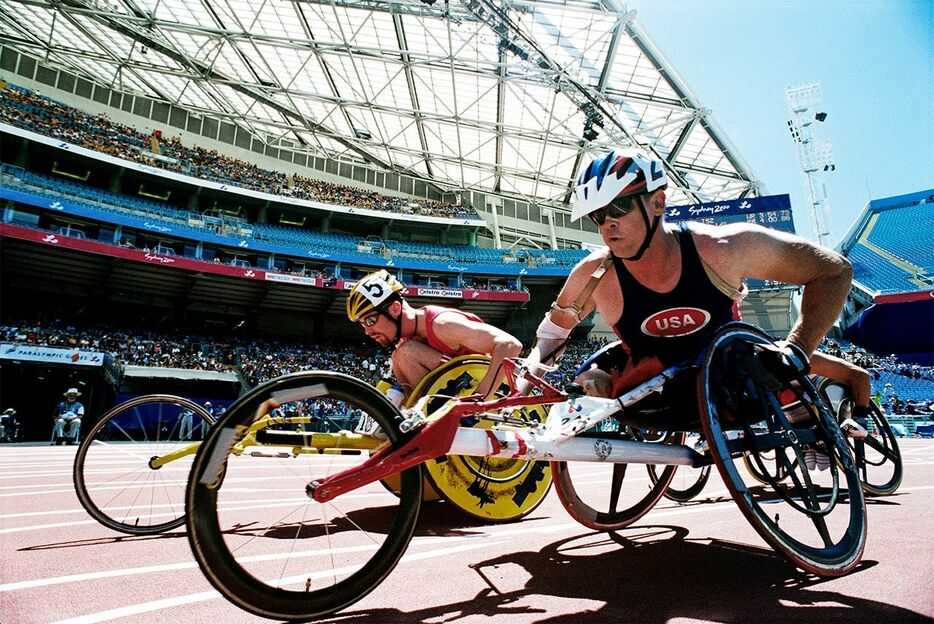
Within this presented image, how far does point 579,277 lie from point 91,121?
3849 centimetres

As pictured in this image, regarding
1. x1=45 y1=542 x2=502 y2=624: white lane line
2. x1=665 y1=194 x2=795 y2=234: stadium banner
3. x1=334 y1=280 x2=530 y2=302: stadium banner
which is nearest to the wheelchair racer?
x1=45 y1=542 x2=502 y2=624: white lane line

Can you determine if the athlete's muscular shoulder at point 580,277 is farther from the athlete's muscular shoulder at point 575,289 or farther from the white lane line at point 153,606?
the white lane line at point 153,606

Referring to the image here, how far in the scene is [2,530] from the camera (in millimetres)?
2973

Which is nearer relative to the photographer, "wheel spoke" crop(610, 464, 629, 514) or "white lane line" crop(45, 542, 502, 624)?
"white lane line" crop(45, 542, 502, 624)

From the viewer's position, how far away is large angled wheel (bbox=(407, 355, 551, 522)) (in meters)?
3.23

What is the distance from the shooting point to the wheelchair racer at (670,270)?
2.18 meters

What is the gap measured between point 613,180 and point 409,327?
2055 millimetres

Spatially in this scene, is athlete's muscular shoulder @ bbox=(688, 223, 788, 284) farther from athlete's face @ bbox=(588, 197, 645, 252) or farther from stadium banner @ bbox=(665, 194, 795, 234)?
stadium banner @ bbox=(665, 194, 795, 234)

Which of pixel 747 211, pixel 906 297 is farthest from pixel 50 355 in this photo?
pixel 906 297

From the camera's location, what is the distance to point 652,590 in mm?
1885

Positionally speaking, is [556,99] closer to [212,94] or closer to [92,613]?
[212,94]

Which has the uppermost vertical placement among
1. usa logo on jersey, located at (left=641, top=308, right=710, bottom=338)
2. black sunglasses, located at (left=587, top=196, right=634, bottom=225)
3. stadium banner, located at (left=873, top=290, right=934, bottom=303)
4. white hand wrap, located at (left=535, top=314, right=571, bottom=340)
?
stadium banner, located at (left=873, top=290, right=934, bottom=303)

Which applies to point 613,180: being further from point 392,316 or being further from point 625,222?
point 392,316

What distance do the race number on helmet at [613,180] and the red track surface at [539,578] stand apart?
1506 millimetres
